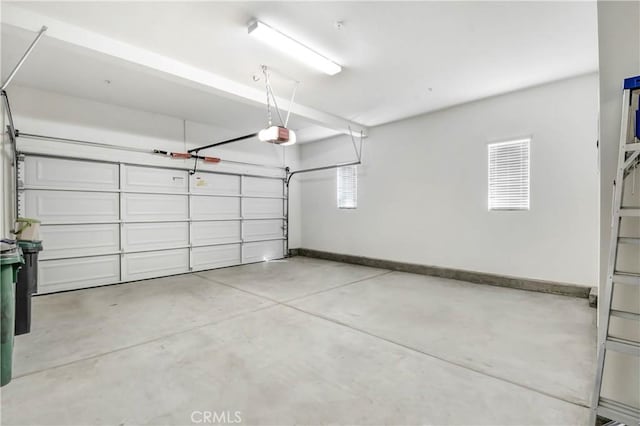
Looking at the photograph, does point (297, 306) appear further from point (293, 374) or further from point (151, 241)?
point (151, 241)

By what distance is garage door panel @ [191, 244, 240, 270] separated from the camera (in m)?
6.36

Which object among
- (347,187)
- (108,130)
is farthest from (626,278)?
(108,130)

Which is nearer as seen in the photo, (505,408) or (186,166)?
(505,408)

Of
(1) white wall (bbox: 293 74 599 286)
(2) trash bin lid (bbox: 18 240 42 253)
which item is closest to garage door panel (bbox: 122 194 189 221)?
(2) trash bin lid (bbox: 18 240 42 253)

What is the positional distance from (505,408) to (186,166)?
6202 millimetres

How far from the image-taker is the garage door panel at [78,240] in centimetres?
462

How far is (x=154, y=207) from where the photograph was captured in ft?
18.8

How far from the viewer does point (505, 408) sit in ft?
6.17

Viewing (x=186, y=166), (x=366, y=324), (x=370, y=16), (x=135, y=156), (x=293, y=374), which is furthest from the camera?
(x=186, y=166)

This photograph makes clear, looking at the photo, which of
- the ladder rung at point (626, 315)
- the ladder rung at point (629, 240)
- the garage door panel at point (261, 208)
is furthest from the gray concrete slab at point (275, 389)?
the garage door panel at point (261, 208)

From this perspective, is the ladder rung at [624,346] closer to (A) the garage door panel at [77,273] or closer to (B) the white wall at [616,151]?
(B) the white wall at [616,151]

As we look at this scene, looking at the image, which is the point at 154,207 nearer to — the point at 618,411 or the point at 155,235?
the point at 155,235

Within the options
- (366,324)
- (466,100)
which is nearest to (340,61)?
(466,100)

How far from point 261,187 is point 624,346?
6.87 meters
